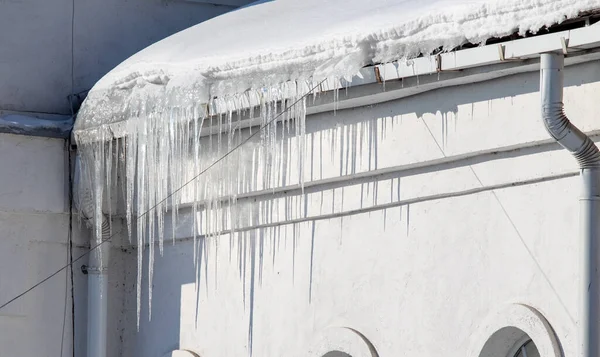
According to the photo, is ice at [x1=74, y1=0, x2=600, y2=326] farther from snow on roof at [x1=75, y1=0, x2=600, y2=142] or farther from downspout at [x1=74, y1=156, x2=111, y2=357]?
downspout at [x1=74, y1=156, x2=111, y2=357]

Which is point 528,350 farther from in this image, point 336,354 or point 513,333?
point 336,354

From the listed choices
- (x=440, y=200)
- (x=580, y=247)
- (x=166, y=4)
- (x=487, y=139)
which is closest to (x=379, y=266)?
(x=440, y=200)

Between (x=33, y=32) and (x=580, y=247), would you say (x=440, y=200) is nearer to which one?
(x=580, y=247)

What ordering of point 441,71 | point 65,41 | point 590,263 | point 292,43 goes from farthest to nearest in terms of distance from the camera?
point 65,41, point 292,43, point 441,71, point 590,263

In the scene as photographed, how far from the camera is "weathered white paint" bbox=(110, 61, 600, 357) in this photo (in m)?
7.14

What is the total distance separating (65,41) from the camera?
10.8m

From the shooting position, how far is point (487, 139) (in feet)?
24.7

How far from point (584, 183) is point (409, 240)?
1.48m

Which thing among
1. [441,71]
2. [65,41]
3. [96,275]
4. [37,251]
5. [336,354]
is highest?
[65,41]

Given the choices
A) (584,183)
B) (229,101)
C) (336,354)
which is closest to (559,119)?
(584,183)

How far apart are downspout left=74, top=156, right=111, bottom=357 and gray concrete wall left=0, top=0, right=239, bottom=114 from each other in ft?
2.18

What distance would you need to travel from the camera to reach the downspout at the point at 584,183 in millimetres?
6617

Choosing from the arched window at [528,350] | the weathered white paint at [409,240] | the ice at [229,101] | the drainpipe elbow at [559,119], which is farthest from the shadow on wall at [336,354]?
the drainpipe elbow at [559,119]

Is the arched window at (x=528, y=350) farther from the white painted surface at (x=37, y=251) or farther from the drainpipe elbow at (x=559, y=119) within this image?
the white painted surface at (x=37, y=251)
